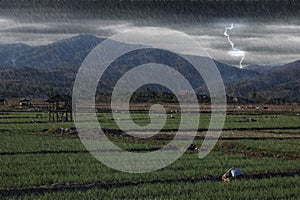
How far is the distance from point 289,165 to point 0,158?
11.1 metres

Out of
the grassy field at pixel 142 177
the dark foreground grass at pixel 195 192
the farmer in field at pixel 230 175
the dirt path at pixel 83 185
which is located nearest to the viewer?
the dark foreground grass at pixel 195 192

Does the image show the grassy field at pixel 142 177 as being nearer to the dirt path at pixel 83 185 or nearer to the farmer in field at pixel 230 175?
the dirt path at pixel 83 185

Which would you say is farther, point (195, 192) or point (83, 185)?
point (83, 185)

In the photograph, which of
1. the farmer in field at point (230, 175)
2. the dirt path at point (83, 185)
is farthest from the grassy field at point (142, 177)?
the farmer in field at point (230, 175)

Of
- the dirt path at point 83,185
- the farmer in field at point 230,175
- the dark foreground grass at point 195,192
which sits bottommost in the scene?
the dark foreground grass at point 195,192

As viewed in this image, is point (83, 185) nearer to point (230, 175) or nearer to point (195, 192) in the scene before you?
point (195, 192)

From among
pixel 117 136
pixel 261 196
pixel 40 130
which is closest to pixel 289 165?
pixel 261 196

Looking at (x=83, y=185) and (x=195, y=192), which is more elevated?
(x=83, y=185)

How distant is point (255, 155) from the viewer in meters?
23.3

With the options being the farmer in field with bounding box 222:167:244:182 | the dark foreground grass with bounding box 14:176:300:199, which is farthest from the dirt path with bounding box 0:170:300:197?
the dark foreground grass with bounding box 14:176:300:199

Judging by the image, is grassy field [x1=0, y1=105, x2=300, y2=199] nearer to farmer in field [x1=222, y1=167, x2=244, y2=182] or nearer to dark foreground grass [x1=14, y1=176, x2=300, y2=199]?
dark foreground grass [x1=14, y1=176, x2=300, y2=199]

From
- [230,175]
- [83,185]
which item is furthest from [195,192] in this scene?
[83,185]

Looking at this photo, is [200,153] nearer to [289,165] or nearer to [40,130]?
[289,165]

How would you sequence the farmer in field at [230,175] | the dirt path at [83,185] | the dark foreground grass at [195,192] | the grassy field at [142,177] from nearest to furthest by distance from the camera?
1. the dark foreground grass at [195,192]
2. the grassy field at [142,177]
3. the dirt path at [83,185]
4. the farmer in field at [230,175]
